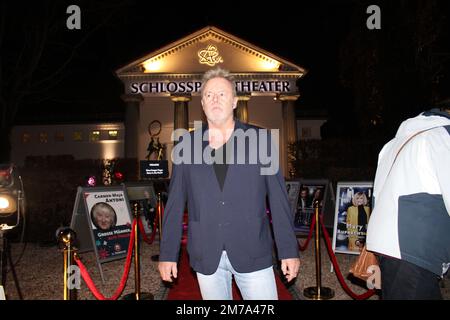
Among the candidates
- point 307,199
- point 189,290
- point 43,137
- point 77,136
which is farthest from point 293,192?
point 43,137

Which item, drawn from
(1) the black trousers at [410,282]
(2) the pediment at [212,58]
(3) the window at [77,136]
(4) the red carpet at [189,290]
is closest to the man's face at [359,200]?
(4) the red carpet at [189,290]

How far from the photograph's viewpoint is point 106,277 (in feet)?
20.0

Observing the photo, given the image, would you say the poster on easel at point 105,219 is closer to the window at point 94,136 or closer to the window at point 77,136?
the window at point 94,136

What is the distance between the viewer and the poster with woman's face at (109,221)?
5.89 meters

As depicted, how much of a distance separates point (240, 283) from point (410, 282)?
1.12 m

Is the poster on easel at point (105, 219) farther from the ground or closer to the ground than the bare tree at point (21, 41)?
closer to the ground

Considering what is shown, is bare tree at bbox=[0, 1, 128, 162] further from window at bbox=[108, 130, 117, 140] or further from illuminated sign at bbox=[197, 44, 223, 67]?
window at bbox=[108, 130, 117, 140]

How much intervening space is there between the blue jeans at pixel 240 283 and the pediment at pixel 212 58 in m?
18.6

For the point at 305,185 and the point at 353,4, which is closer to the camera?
the point at 305,185

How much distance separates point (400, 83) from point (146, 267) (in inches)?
399

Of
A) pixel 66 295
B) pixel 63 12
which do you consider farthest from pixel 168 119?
pixel 66 295

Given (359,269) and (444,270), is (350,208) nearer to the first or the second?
(359,269)

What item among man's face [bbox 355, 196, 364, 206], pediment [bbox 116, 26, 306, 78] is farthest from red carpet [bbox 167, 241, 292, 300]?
pediment [bbox 116, 26, 306, 78]

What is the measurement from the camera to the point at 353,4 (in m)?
13.4
